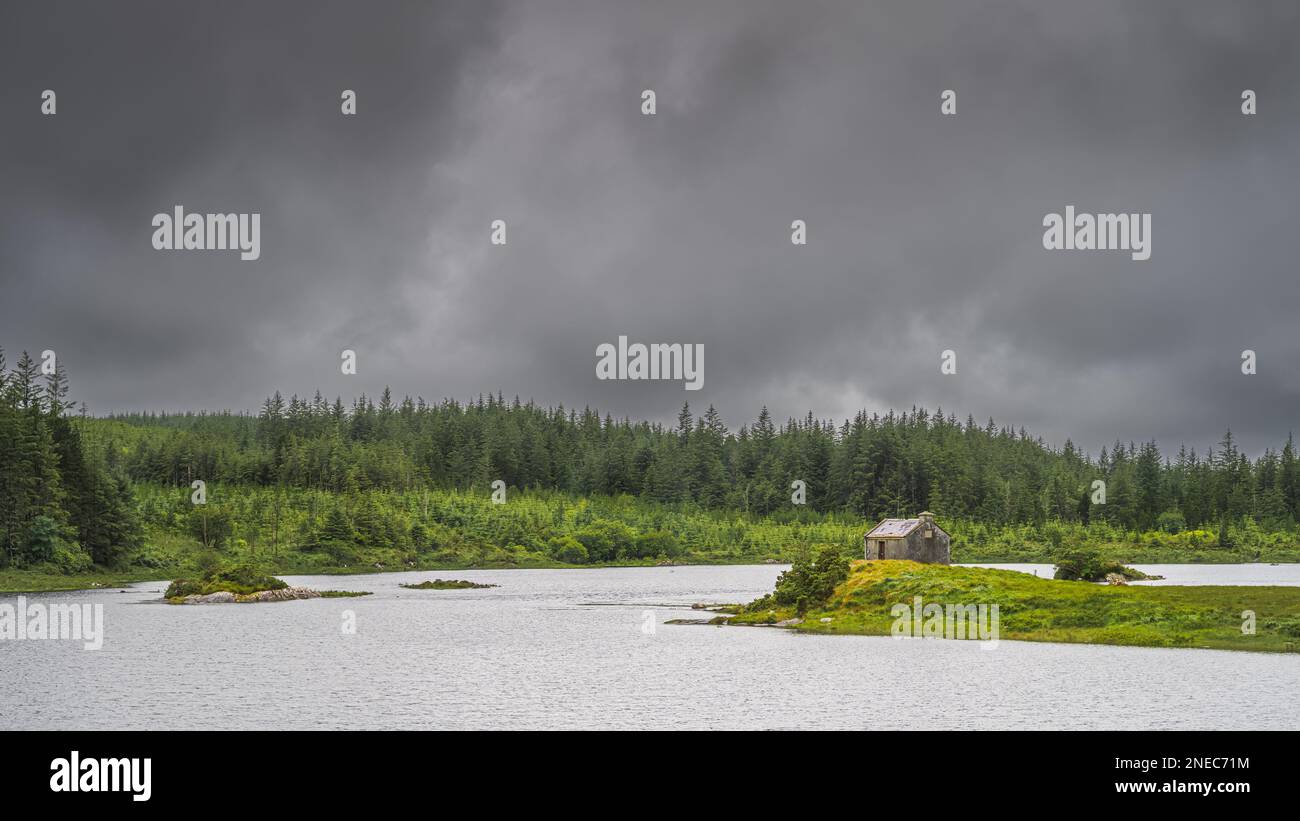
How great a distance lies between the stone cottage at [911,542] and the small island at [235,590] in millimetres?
66861

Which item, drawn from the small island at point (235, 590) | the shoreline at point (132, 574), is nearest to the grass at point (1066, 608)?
the shoreline at point (132, 574)

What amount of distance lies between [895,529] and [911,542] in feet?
8.77

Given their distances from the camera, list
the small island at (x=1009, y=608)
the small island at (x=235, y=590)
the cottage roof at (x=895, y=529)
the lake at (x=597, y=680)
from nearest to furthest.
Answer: the lake at (x=597, y=680), the small island at (x=1009, y=608), the cottage roof at (x=895, y=529), the small island at (x=235, y=590)

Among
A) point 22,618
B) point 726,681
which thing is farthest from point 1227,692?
point 22,618

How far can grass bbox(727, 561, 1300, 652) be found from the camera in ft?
222

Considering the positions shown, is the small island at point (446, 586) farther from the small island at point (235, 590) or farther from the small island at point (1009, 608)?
the small island at point (1009, 608)

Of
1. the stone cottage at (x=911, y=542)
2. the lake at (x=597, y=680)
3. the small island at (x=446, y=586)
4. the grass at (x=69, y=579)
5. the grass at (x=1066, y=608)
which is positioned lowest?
the small island at (x=446, y=586)

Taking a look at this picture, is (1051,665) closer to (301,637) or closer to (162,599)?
(301,637)

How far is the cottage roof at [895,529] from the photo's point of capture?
9238 cm

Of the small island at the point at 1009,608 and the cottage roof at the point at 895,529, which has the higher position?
the cottage roof at the point at 895,529

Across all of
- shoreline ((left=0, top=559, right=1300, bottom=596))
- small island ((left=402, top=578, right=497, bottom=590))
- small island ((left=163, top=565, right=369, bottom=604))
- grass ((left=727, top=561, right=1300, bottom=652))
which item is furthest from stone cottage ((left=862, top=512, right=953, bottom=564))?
small island ((left=163, top=565, right=369, bottom=604))

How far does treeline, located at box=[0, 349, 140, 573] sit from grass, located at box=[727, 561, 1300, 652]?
92951 millimetres

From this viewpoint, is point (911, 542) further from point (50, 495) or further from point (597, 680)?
point (50, 495)

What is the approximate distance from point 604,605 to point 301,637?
3840 cm
